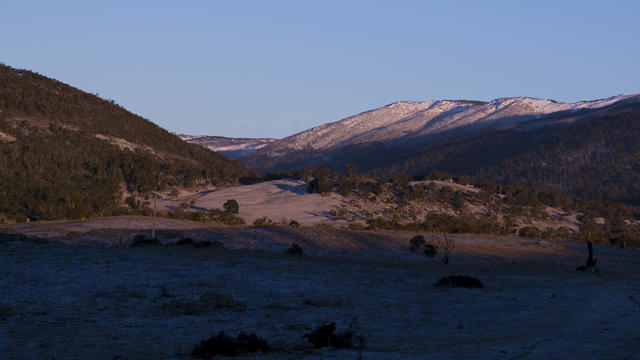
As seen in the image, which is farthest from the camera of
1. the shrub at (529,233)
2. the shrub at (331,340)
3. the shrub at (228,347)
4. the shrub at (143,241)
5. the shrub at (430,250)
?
the shrub at (529,233)

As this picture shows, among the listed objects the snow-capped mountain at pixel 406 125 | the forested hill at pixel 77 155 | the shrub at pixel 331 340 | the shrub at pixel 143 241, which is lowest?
the shrub at pixel 331 340

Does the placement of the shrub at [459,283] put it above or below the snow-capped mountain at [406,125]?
below

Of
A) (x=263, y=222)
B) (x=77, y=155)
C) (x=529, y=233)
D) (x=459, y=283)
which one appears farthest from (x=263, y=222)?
(x=459, y=283)

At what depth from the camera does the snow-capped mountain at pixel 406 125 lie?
160 metres

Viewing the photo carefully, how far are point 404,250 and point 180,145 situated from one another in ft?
172

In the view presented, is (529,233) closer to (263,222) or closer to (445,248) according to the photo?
(445,248)

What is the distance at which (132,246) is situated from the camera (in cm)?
2762

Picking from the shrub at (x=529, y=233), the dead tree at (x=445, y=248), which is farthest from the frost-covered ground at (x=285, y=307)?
the shrub at (x=529, y=233)

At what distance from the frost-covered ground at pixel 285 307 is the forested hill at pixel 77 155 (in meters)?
21.7

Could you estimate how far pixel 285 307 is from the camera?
51.8 feet

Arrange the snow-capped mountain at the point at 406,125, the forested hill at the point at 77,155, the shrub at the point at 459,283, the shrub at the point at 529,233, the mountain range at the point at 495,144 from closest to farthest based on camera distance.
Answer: the shrub at the point at 459,283, the shrub at the point at 529,233, the forested hill at the point at 77,155, the mountain range at the point at 495,144, the snow-capped mountain at the point at 406,125

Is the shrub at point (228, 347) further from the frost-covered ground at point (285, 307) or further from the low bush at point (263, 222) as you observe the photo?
the low bush at point (263, 222)

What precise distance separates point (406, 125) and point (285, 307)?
16531cm

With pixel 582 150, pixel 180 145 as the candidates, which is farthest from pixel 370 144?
pixel 180 145
